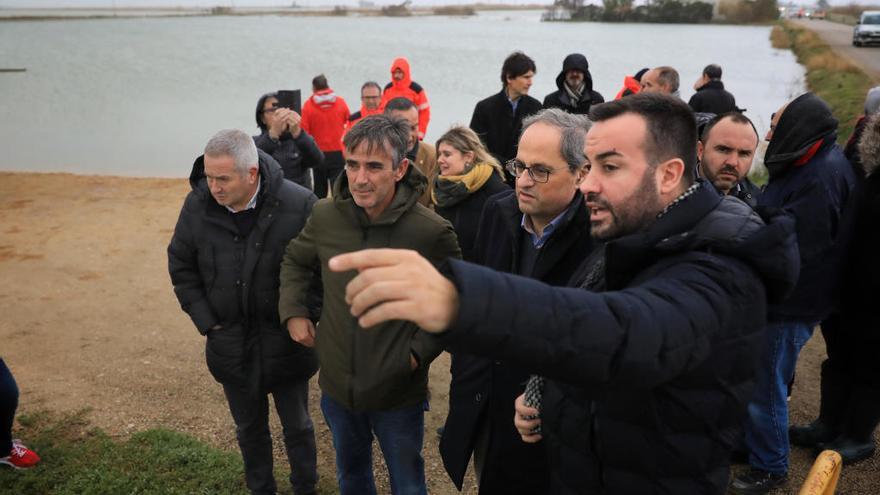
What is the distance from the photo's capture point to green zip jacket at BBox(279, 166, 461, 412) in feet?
8.86

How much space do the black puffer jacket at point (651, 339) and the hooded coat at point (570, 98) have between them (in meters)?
5.23

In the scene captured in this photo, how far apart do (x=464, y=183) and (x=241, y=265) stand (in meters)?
1.32

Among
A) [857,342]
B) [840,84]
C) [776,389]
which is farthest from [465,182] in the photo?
[840,84]

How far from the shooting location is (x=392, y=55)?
1539 inches

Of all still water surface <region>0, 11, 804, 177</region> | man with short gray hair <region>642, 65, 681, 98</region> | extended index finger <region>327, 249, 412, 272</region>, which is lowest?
still water surface <region>0, 11, 804, 177</region>

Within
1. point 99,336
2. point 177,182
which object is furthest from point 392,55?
point 99,336

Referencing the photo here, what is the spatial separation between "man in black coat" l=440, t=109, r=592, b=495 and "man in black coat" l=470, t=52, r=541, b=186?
3582mm

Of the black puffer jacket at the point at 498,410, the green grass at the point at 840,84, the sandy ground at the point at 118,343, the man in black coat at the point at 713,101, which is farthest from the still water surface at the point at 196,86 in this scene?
the black puffer jacket at the point at 498,410

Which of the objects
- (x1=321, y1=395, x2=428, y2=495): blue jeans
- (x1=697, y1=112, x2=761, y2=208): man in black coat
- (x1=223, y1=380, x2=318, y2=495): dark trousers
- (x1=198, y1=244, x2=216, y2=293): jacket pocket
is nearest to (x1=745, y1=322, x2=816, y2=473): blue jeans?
(x1=697, y1=112, x2=761, y2=208): man in black coat

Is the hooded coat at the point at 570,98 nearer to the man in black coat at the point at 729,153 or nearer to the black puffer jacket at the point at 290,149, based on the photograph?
the black puffer jacket at the point at 290,149

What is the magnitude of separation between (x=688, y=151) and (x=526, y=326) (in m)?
0.82

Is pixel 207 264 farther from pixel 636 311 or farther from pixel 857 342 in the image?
pixel 857 342

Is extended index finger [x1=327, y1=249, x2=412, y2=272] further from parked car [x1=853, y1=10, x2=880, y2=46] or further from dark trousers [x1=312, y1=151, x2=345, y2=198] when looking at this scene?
parked car [x1=853, y1=10, x2=880, y2=46]

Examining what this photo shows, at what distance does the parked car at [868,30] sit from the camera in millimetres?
32312
